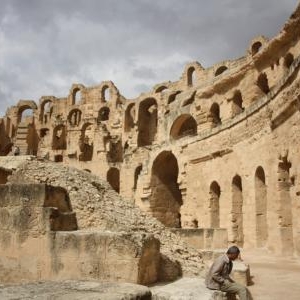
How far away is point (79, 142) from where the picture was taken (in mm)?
36312

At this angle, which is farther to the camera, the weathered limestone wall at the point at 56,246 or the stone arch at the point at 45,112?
the stone arch at the point at 45,112

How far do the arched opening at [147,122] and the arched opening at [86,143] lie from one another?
4803 millimetres

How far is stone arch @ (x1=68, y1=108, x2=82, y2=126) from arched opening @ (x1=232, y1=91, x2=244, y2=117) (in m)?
24.1

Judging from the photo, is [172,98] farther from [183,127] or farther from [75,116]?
[75,116]

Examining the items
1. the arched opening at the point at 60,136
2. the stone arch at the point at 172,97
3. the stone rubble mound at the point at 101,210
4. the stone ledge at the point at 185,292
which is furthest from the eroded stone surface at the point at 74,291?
the arched opening at the point at 60,136

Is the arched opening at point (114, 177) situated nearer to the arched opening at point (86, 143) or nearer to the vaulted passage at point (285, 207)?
the arched opening at point (86, 143)

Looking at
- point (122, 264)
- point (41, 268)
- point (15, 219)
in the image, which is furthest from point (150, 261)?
point (15, 219)

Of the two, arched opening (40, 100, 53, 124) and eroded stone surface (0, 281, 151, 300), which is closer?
eroded stone surface (0, 281, 151, 300)

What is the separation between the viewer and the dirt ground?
748cm

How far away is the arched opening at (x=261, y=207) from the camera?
52.2ft

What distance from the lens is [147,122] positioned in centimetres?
3662

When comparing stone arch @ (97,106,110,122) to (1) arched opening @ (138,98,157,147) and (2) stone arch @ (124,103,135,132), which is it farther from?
(1) arched opening @ (138,98,157,147)

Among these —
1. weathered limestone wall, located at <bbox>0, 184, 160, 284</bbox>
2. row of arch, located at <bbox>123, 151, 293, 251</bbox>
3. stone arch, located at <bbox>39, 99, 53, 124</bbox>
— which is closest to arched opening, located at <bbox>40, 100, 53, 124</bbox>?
stone arch, located at <bbox>39, 99, 53, 124</bbox>

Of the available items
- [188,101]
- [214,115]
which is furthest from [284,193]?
[188,101]
